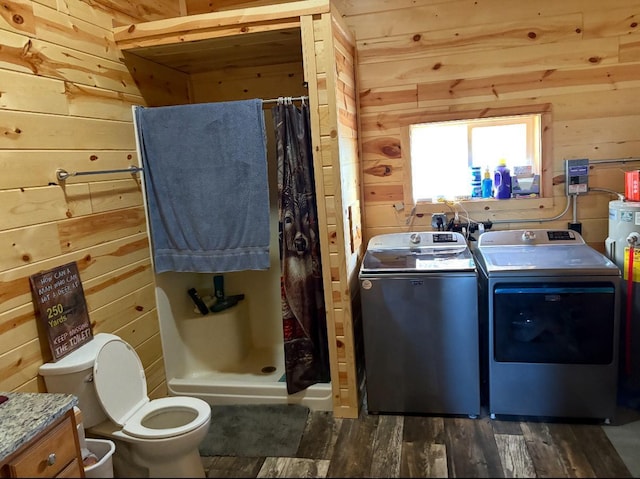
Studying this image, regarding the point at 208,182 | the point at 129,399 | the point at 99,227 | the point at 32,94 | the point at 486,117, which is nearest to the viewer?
the point at 32,94

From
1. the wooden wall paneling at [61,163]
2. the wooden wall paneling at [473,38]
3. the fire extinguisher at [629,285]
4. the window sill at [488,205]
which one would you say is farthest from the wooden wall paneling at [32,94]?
the fire extinguisher at [629,285]

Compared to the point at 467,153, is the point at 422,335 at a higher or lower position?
lower

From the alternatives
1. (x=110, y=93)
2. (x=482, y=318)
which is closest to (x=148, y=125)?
(x=110, y=93)

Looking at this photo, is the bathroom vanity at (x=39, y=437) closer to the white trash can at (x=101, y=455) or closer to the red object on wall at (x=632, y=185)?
the white trash can at (x=101, y=455)

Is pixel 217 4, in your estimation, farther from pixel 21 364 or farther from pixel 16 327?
pixel 21 364

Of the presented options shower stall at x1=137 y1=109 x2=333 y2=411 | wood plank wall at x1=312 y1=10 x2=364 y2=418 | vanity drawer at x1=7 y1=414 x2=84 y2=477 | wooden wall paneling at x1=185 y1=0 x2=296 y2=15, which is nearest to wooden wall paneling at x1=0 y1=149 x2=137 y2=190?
shower stall at x1=137 y1=109 x2=333 y2=411

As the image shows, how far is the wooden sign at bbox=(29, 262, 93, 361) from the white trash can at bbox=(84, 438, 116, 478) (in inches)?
15.2

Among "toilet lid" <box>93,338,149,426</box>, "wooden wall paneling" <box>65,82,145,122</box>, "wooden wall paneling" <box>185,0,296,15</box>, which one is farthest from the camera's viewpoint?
"wooden wall paneling" <box>185,0,296,15</box>

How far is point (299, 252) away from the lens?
2670 mm

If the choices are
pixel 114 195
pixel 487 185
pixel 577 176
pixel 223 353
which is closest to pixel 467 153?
pixel 487 185

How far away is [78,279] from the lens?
88.3 inches

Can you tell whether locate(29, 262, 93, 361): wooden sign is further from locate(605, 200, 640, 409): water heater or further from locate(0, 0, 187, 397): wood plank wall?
locate(605, 200, 640, 409): water heater

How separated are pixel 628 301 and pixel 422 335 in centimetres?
105

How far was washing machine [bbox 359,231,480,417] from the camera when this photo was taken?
8.21 feet
